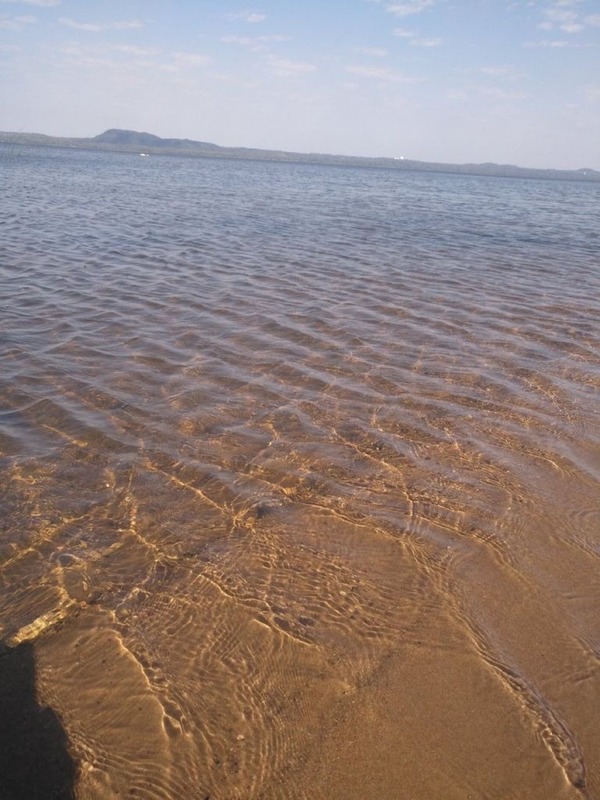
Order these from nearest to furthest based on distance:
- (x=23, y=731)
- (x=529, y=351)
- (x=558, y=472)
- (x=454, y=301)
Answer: (x=23, y=731), (x=558, y=472), (x=529, y=351), (x=454, y=301)

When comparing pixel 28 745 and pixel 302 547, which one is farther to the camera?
pixel 302 547

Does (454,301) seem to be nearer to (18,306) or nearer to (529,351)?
(529,351)

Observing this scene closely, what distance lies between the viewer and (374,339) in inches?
325

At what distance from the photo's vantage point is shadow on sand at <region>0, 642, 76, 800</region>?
257 centimetres

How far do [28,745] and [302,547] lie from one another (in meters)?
2.03

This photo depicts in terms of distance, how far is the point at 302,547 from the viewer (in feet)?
13.5

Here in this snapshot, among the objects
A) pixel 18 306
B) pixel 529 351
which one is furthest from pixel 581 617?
pixel 18 306

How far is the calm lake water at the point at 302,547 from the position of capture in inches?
109

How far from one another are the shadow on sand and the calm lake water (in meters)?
0.02

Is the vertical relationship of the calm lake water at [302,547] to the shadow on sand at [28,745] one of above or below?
above

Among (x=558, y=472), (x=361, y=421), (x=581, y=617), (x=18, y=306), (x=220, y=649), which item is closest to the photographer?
(x=220, y=649)

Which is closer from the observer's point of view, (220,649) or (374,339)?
(220,649)

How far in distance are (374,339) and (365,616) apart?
5.30 meters

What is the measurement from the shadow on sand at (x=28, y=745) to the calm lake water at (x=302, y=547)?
0.02 meters
